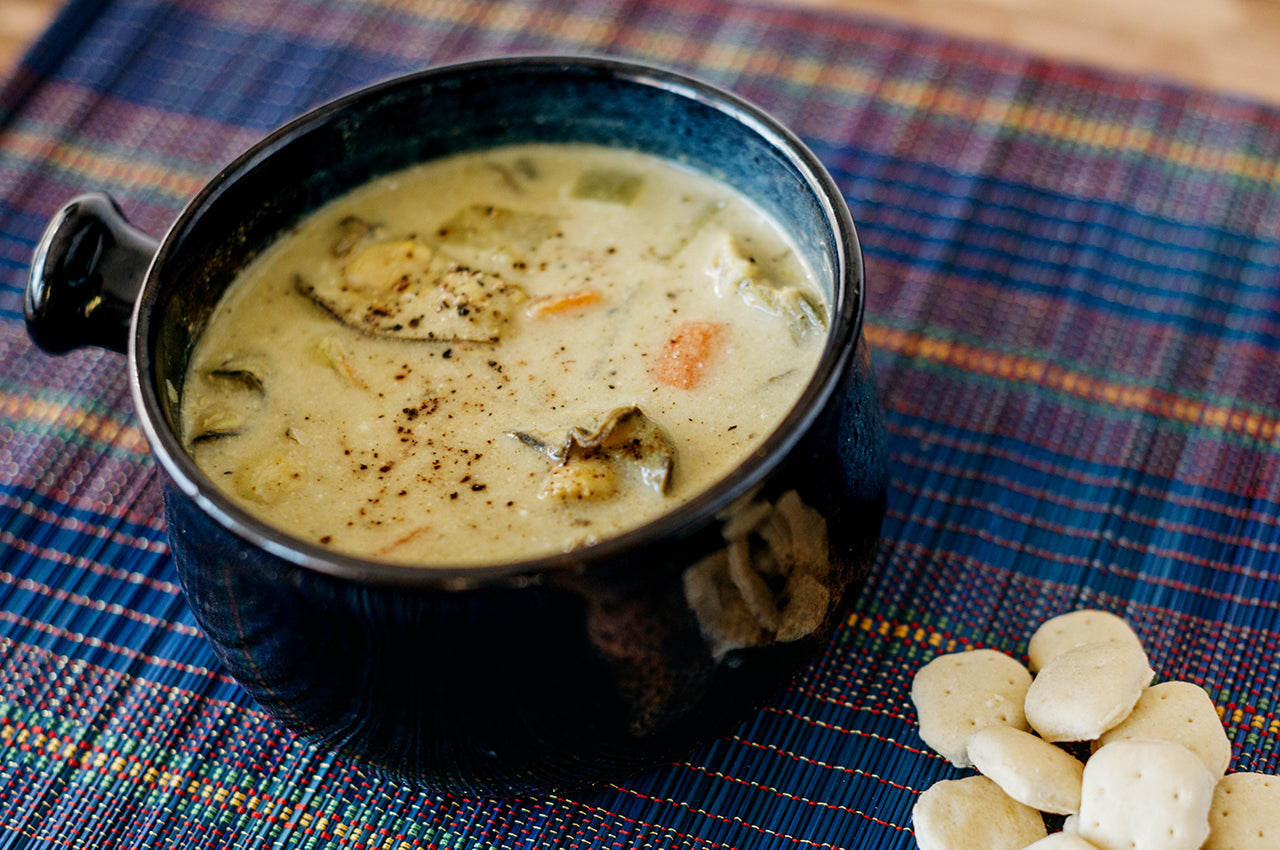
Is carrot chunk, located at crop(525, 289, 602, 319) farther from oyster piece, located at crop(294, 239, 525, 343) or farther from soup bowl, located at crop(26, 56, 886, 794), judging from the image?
soup bowl, located at crop(26, 56, 886, 794)

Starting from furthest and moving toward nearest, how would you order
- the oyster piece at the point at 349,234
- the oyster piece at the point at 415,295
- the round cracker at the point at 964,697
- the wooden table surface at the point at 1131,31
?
the wooden table surface at the point at 1131,31, the oyster piece at the point at 349,234, the oyster piece at the point at 415,295, the round cracker at the point at 964,697

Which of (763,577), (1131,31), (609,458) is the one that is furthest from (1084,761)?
(1131,31)

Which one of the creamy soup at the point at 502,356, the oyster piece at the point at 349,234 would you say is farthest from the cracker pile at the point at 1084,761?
the oyster piece at the point at 349,234

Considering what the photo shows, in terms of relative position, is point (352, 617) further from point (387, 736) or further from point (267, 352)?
point (267, 352)

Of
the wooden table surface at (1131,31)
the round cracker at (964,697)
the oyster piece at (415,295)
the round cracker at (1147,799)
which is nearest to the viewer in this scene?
the round cracker at (1147,799)

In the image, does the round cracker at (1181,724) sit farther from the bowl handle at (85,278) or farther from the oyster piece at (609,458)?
the bowl handle at (85,278)

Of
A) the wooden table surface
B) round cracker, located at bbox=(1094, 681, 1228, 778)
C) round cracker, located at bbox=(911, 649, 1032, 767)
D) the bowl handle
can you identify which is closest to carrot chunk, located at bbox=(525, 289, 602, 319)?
the bowl handle

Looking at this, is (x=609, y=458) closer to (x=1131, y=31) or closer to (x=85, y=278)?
(x=85, y=278)
